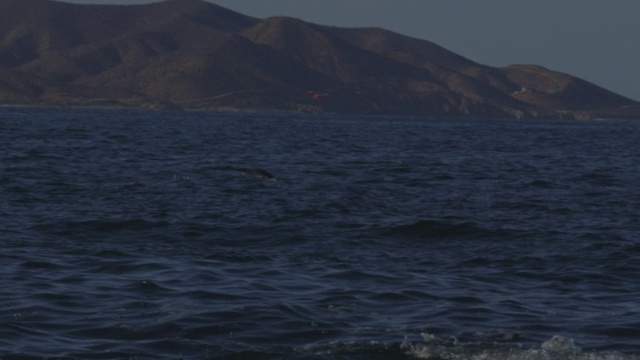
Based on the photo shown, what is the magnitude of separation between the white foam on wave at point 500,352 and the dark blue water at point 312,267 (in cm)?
4

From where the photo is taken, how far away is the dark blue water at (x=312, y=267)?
1644 centimetres

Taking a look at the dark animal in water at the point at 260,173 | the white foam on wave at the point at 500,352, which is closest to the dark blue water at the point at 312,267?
the white foam on wave at the point at 500,352

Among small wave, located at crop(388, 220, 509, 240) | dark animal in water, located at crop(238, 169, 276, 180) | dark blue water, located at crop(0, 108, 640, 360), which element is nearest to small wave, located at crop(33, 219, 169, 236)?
dark blue water, located at crop(0, 108, 640, 360)

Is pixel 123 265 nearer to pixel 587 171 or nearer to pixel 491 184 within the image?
pixel 491 184

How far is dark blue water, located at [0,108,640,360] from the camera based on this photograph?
16438 millimetres

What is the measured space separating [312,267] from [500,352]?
23.6ft

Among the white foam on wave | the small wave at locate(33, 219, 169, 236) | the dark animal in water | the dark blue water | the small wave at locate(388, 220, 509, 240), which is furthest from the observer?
the dark animal in water

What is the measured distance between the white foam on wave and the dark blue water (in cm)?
4

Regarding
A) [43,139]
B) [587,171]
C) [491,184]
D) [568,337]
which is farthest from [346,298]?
[43,139]

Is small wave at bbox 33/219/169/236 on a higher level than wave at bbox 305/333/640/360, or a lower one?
lower

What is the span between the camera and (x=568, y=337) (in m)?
17.0

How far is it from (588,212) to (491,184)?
9.88m

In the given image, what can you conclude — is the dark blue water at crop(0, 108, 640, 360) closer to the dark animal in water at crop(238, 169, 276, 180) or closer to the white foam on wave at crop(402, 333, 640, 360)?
the white foam on wave at crop(402, 333, 640, 360)

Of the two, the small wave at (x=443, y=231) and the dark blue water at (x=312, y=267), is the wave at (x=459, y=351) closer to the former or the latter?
the dark blue water at (x=312, y=267)
